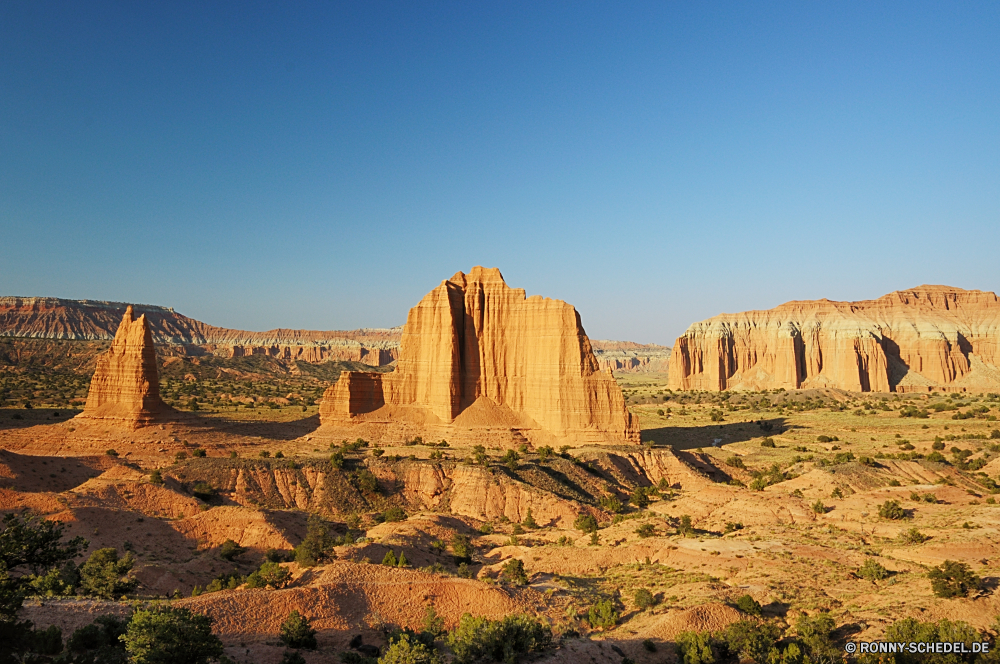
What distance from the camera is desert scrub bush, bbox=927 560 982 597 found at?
21.8 meters

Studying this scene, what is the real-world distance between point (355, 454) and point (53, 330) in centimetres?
18424

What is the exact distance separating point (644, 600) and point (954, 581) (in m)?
11.1

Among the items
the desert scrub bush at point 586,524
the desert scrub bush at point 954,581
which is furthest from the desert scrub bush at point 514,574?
the desert scrub bush at point 954,581

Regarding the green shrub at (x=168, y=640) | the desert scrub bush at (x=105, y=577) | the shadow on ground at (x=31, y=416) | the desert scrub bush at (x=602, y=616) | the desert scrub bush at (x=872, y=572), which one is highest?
the shadow on ground at (x=31, y=416)

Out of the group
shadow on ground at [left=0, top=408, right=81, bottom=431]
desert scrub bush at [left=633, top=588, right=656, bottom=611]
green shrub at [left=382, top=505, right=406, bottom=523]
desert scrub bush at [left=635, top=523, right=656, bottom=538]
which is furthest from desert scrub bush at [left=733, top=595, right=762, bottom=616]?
shadow on ground at [left=0, top=408, right=81, bottom=431]

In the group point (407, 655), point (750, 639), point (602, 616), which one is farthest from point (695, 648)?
point (407, 655)

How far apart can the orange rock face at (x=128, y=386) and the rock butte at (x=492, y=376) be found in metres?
15.2

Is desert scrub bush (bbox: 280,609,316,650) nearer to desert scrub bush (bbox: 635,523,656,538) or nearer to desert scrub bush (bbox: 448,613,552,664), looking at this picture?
desert scrub bush (bbox: 448,613,552,664)

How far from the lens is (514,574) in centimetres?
2730

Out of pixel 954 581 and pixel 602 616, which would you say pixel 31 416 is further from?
pixel 954 581

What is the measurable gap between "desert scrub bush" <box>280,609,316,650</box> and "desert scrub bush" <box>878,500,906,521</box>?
104 feet

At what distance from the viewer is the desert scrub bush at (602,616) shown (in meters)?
22.0

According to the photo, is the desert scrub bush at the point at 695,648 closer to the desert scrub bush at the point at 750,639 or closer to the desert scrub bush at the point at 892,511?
the desert scrub bush at the point at 750,639

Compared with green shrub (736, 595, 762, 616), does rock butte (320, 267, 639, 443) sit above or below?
above
